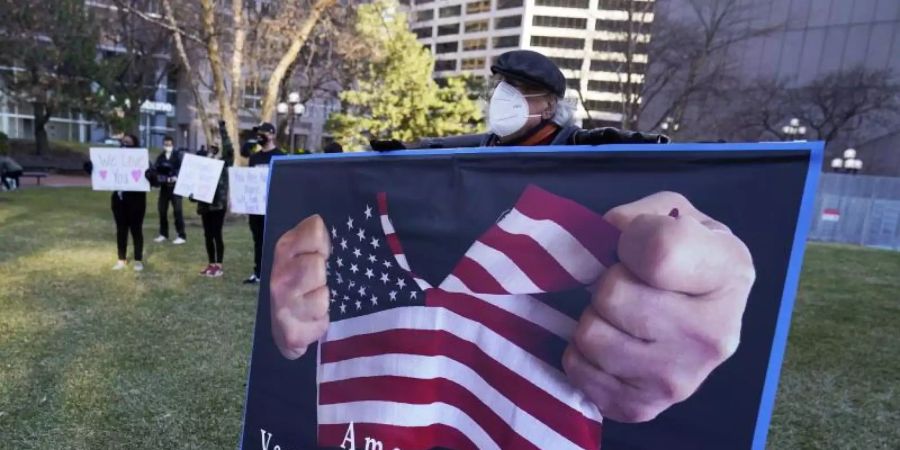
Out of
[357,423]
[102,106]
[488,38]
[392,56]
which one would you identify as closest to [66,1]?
[102,106]

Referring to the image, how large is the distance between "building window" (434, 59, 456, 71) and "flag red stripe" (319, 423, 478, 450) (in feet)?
305

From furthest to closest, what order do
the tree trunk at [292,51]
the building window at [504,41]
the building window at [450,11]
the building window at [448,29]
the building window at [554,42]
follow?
1. the building window at [448,29]
2. the building window at [450,11]
3. the building window at [504,41]
4. the building window at [554,42]
5. the tree trunk at [292,51]

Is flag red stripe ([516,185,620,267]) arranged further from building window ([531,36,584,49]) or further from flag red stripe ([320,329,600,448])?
building window ([531,36,584,49])

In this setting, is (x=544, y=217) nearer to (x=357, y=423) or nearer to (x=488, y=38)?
(x=357, y=423)

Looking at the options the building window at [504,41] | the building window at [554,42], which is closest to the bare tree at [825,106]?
the building window at [554,42]

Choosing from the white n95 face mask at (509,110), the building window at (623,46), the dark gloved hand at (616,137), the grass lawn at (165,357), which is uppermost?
the building window at (623,46)

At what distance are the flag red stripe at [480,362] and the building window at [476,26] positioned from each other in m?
89.7

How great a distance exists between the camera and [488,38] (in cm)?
8562

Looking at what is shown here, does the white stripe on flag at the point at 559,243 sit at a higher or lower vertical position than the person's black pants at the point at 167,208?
higher

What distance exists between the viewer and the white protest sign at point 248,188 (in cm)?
738

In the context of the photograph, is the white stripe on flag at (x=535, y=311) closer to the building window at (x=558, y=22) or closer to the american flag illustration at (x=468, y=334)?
the american flag illustration at (x=468, y=334)

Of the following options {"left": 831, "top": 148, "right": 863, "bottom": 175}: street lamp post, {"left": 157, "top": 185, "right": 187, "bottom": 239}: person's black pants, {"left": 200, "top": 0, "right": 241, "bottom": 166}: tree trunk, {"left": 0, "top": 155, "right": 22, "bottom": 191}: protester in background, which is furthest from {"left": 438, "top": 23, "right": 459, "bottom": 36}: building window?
{"left": 157, "top": 185, "right": 187, "bottom": 239}: person's black pants

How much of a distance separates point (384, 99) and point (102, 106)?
19.1 metres

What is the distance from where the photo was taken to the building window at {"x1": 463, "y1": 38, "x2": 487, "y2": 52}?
286 feet
